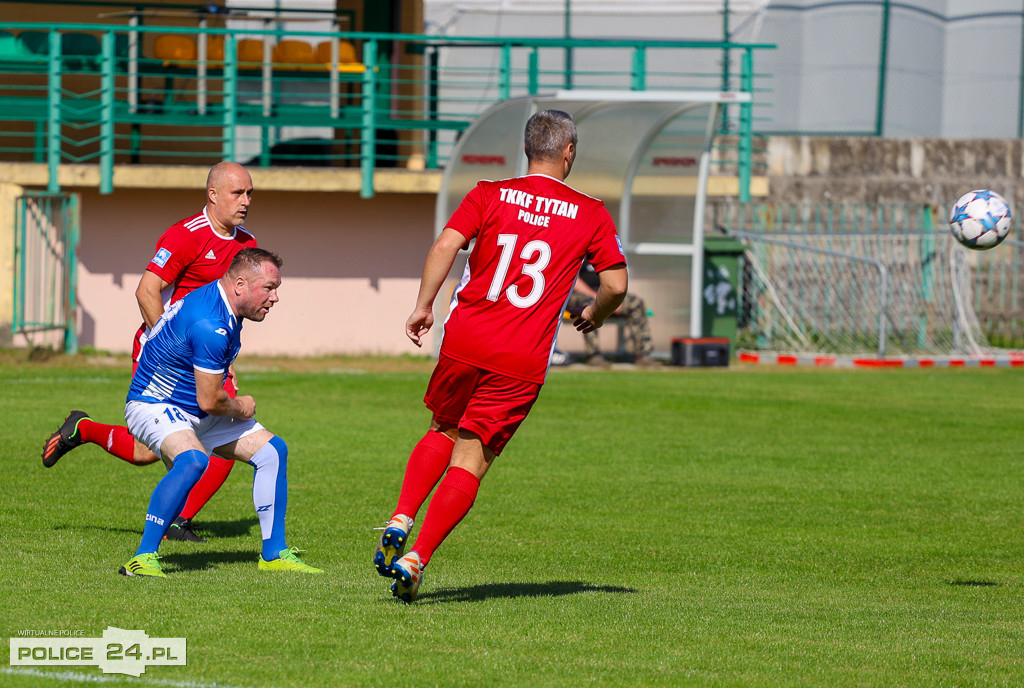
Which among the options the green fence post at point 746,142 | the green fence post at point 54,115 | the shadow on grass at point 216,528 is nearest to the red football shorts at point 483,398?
the shadow on grass at point 216,528

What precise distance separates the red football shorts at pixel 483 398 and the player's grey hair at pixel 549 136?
3.23 feet

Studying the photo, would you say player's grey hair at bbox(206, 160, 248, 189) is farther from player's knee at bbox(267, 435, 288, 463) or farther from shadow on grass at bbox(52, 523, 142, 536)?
shadow on grass at bbox(52, 523, 142, 536)

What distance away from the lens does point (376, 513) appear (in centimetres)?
888

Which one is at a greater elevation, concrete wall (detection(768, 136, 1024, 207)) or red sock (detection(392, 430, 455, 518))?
concrete wall (detection(768, 136, 1024, 207))

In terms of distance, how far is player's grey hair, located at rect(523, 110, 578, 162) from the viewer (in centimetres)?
596

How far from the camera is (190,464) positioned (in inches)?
257

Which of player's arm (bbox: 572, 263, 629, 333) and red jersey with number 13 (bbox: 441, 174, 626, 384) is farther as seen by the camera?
player's arm (bbox: 572, 263, 629, 333)

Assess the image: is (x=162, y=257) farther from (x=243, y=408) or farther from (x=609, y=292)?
(x=609, y=292)

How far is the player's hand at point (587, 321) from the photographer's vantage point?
20.1 feet

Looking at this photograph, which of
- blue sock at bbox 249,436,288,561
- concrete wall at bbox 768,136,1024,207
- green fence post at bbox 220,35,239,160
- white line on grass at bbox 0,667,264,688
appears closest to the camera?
white line on grass at bbox 0,667,264,688

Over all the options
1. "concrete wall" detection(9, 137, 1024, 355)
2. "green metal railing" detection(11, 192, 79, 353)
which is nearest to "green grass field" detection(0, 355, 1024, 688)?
"green metal railing" detection(11, 192, 79, 353)

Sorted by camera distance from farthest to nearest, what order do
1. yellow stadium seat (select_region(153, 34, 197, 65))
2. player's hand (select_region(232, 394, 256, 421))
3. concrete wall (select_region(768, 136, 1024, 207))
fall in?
concrete wall (select_region(768, 136, 1024, 207)) → yellow stadium seat (select_region(153, 34, 197, 65)) → player's hand (select_region(232, 394, 256, 421))

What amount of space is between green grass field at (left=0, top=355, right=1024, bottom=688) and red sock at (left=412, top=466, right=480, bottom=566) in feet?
0.96

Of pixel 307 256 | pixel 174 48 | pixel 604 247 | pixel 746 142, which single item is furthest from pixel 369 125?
pixel 604 247
